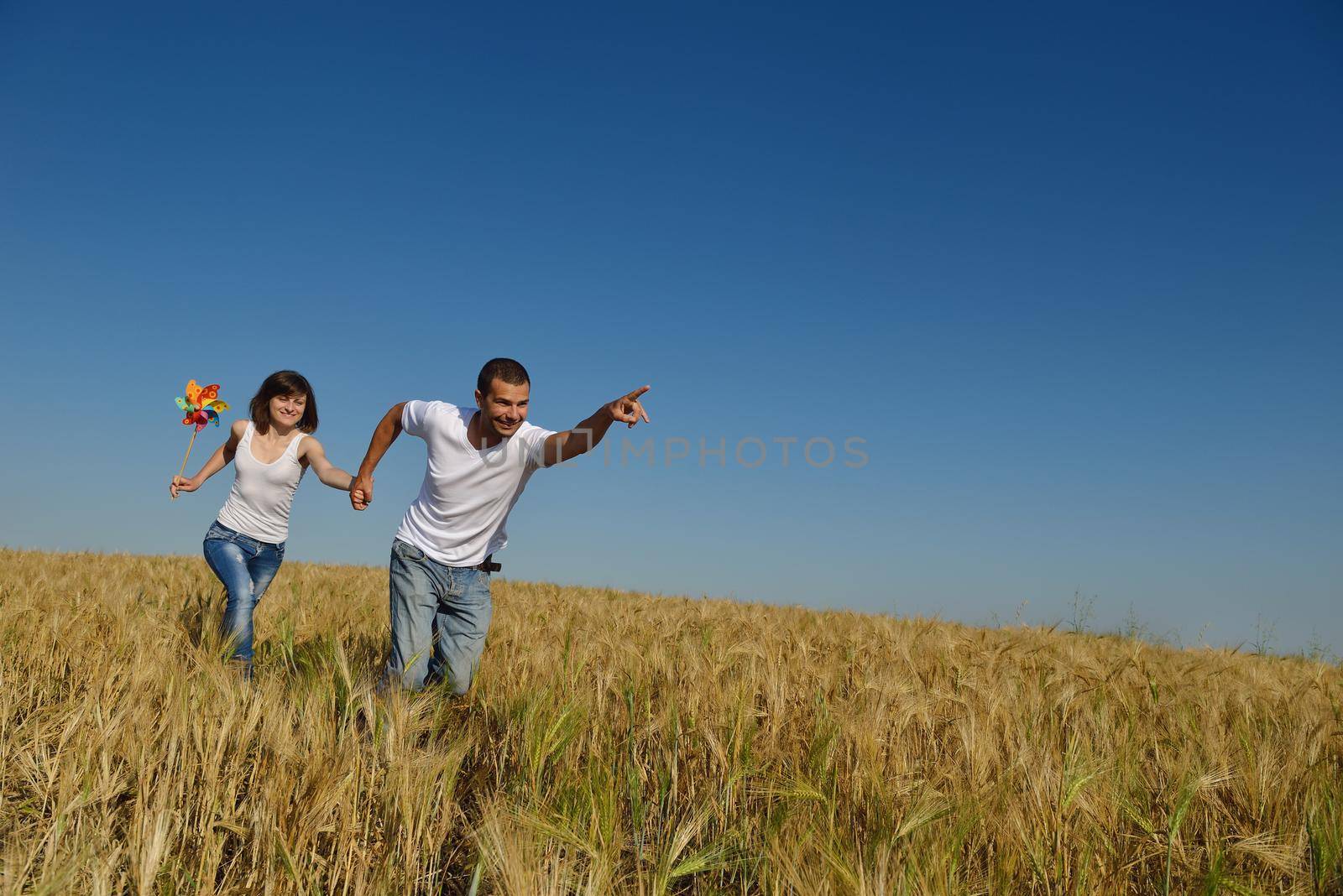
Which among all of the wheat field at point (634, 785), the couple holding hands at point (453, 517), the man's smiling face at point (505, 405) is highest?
the man's smiling face at point (505, 405)

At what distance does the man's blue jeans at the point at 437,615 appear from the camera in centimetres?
375

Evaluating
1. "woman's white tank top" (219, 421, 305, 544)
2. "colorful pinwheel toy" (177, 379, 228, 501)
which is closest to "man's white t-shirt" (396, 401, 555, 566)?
"woman's white tank top" (219, 421, 305, 544)

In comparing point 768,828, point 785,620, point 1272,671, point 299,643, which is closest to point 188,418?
point 299,643

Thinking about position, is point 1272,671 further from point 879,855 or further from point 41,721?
point 41,721

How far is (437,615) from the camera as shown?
4.15m

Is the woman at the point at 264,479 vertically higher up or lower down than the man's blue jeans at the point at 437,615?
higher up

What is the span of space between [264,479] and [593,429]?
99.4 inches

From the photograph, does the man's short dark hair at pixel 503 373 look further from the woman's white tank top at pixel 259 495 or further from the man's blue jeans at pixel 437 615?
the woman's white tank top at pixel 259 495

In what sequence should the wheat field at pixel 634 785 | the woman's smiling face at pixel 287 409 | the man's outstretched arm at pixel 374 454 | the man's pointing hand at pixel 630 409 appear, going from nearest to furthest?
the wheat field at pixel 634 785 → the man's pointing hand at pixel 630 409 → the man's outstretched arm at pixel 374 454 → the woman's smiling face at pixel 287 409

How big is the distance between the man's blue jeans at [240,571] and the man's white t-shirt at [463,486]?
3.80ft

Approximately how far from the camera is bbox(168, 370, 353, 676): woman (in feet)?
15.6

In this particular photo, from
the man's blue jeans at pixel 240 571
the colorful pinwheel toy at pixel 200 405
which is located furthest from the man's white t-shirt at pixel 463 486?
the colorful pinwheel toy at pixel 200 405

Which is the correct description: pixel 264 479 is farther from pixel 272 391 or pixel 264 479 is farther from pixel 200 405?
pixel 200 405

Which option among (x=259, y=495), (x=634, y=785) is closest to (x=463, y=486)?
(x=259, y=495)
